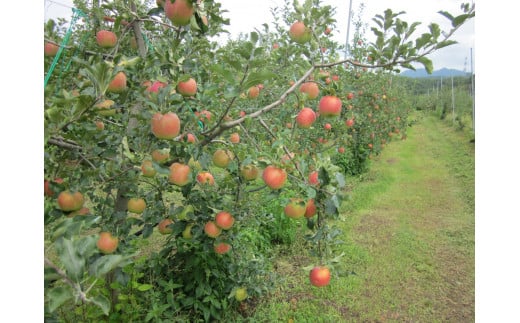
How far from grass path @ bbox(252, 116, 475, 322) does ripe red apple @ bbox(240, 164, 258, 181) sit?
618mm

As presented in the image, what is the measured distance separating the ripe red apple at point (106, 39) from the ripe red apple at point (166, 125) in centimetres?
62

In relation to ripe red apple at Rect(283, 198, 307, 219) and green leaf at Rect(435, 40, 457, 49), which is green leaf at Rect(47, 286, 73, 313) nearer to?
ripe red apple at Rect(283, 198, 307, 219)

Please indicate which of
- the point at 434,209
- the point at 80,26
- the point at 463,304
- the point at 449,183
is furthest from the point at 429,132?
the point at 80,26

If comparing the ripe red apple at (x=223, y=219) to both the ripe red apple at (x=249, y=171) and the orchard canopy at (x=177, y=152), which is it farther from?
the ripe red apple at (x=249, y=171)

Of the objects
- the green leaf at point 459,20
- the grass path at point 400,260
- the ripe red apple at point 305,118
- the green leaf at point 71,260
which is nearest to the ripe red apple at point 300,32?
the ripe red apple at point 305,118

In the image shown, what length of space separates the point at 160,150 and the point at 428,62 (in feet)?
3.62

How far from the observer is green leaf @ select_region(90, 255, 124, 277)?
0.85m

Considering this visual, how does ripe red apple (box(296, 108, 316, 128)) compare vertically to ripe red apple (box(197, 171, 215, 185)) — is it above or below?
above

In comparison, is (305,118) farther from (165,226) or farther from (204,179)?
(165,226)

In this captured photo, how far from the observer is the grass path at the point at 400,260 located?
2.79 metres

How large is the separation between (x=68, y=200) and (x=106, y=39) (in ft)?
2.68

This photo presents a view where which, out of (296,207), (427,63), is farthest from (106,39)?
(427,63)

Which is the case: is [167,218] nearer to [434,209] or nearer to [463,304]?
[463,304]

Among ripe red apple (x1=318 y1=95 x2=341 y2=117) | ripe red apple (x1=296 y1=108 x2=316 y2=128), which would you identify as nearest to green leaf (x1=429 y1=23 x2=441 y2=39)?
ripe red apple (x1=318 y1=95 x2=341 y2=117)
